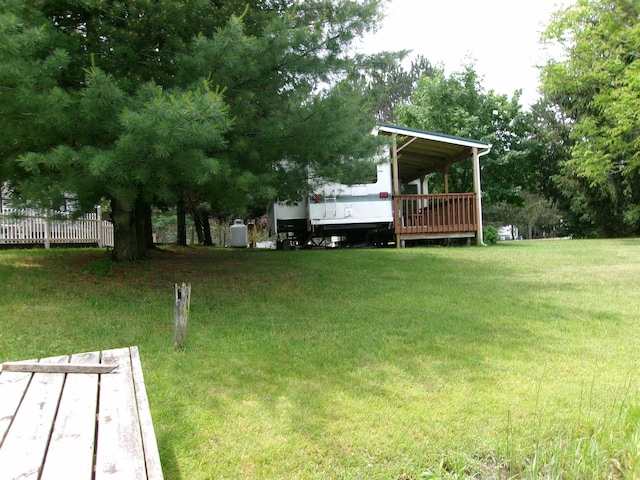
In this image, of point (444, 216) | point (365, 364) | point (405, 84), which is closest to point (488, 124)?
point (444, 216)

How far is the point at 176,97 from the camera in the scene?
4.67m

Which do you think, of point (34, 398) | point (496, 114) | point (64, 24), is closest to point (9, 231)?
point (64, 24)

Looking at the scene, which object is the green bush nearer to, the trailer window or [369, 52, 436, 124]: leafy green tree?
the trailer window

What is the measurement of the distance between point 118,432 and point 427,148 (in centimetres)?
1303

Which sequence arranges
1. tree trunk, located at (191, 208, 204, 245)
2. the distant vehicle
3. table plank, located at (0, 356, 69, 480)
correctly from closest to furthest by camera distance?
table plank, located at (0, 356, 69, 480) → tree trunk, located at (191, 208, 204, 245) → the distant vehicle

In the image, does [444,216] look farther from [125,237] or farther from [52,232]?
[52,232]

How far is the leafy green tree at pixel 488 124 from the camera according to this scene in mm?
22531

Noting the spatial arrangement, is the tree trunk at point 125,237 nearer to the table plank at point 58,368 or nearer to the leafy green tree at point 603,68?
the table plank at point 58,368

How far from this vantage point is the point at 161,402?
300 centimetres

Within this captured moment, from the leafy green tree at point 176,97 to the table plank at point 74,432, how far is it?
2.61m

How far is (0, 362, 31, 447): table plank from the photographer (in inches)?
74.7

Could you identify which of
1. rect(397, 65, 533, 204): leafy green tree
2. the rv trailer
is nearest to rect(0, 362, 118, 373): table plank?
the rv trailer

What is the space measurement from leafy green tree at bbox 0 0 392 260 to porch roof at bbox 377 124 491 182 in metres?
5.27

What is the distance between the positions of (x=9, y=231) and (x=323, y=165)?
1013 centimetres
